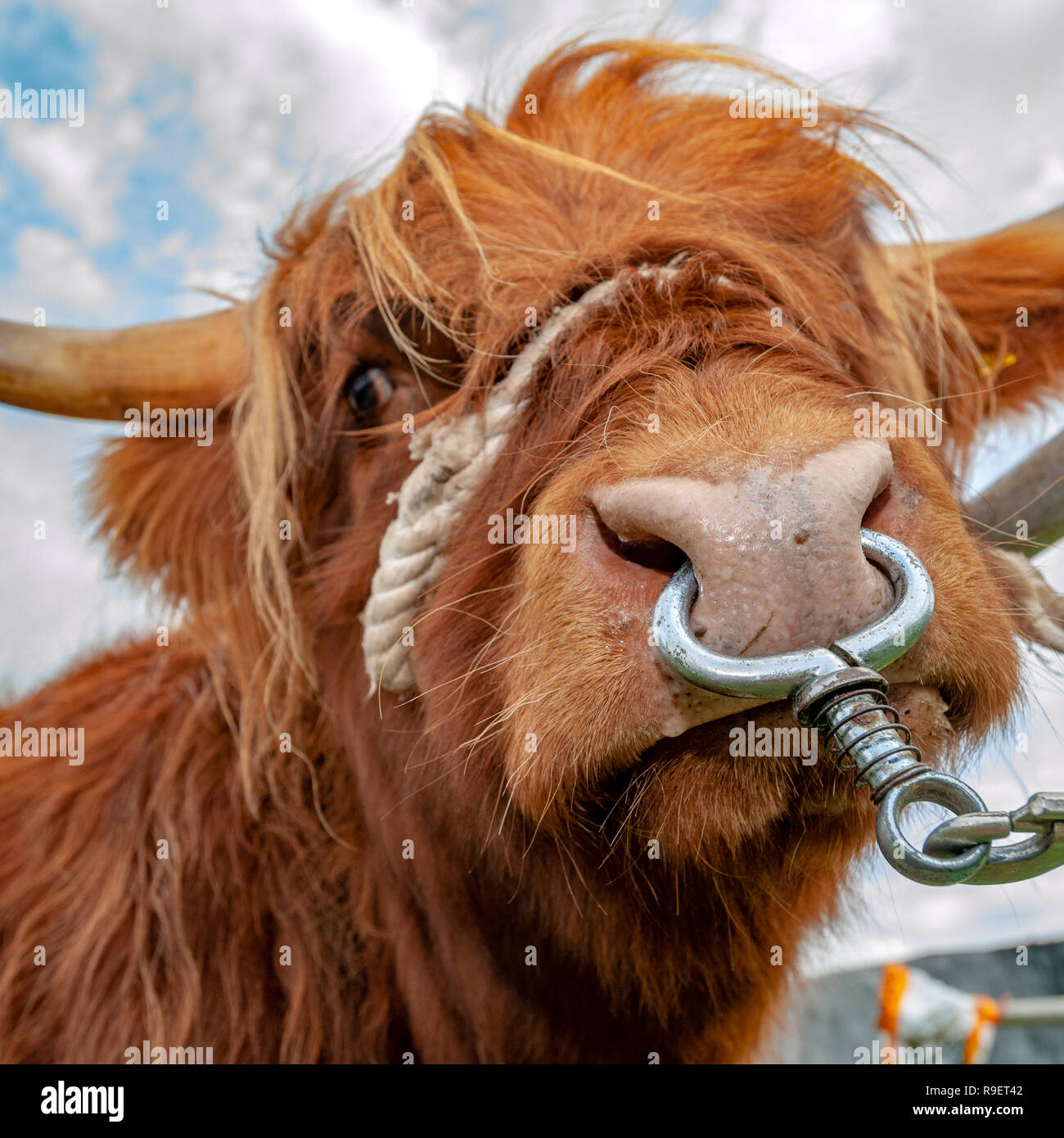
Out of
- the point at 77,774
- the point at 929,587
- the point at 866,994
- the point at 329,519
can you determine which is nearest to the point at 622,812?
the point at 929,587

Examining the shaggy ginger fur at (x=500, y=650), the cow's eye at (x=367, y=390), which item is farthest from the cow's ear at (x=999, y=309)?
the cow's eye at (x=367, y=390)

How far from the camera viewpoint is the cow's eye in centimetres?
220

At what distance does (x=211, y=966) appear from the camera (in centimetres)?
244

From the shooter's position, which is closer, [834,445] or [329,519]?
[834,445]

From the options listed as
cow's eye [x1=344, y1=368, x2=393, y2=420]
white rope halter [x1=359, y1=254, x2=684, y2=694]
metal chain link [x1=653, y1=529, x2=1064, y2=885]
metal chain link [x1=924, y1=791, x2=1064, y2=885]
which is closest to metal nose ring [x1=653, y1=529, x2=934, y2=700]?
metal chain link [x1=653, y1=529, x2=1064, y2=885]

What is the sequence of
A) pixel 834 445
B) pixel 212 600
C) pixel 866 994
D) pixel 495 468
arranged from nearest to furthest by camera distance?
pixel 834 445 → pixel 495 468 → pixel 212 600 → pixel 866 994

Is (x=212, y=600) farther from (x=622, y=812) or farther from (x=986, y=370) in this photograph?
(x=986, y=370)

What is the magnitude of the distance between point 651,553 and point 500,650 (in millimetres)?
403

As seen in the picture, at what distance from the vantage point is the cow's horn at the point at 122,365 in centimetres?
241

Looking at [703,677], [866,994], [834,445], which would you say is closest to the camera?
[703,677]

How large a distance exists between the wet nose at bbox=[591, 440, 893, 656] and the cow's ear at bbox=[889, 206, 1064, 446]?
5.68 ft

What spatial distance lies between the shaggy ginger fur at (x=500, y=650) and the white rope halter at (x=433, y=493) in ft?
0.17

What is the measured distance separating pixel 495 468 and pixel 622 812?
2.21 ft

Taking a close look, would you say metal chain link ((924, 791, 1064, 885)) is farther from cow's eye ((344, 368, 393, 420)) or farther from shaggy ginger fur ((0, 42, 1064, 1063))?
cow's eye ((344, 368, 393, 420))
